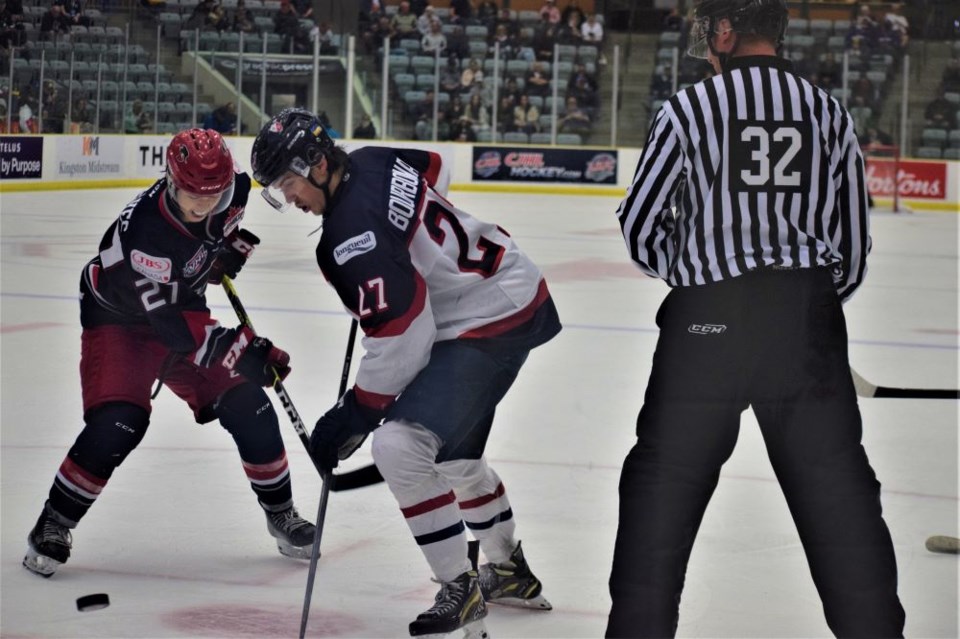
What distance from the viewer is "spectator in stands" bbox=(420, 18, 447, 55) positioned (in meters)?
18.9

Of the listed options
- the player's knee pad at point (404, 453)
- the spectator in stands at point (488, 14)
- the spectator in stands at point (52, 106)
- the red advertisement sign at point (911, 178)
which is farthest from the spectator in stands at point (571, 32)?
the player's knee pad at point (404, 453)

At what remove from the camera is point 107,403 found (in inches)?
123

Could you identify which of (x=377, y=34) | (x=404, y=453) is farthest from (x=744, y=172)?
(x=377, y=34)

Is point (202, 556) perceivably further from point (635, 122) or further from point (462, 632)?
point (635, 122)

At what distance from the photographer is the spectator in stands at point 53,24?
48.8 feet

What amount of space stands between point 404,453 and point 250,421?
86cm

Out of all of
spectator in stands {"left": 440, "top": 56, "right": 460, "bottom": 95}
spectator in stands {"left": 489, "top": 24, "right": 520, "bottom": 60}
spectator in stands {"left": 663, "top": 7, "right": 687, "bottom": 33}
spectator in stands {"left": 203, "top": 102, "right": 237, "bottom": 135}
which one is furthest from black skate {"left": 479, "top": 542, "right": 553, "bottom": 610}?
spectator in stands {"left": 663, "top": 7, "right": 687, "bottom": 33}

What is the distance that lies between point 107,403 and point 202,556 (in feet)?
1.44

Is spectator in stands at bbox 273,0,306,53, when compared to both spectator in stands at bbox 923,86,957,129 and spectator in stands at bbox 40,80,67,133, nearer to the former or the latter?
spectator in stands at bbox 40,80,67,133

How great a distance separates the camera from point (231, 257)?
11.0 ft

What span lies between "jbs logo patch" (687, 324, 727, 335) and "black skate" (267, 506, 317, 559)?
1.46 meters

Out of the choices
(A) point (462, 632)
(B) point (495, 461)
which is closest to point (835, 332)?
(A) point (462, 632)

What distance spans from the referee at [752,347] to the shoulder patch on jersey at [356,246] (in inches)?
20.8

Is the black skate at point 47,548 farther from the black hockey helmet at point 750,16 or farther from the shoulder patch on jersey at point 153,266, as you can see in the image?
the black hockey helmet at point 750,16
